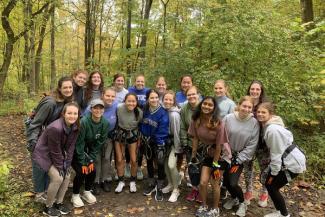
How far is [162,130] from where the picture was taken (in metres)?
5.52

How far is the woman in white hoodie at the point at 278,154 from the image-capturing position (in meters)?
4.59

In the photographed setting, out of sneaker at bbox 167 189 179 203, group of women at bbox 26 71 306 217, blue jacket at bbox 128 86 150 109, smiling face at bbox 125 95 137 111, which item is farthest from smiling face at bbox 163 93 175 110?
sneaker at bbox 167 189 179 203

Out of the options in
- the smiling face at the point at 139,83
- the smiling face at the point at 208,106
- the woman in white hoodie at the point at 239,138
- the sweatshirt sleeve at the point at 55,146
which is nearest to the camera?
the sweatshirt sleeve at the point at 55,146

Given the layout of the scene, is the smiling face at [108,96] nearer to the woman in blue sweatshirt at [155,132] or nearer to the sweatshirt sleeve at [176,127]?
the woman in blue sweatshirt at [155,132]

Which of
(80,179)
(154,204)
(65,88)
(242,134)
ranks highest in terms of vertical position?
(65,88)

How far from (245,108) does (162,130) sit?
61.8 inches

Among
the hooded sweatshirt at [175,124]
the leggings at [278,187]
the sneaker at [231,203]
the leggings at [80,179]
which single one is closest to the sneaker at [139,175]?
the leggings at [80,179]

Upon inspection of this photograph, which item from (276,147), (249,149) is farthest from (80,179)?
(276,147)

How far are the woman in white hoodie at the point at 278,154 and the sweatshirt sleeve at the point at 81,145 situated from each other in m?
2.90

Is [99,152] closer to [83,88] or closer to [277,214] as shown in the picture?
[83,88]

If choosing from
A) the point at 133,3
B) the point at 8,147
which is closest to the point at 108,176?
the point at 8,147

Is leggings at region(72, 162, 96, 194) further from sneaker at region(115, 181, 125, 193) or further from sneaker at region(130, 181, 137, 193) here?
sneaker at region(130, 181, 137, 193)

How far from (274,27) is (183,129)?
482 cm

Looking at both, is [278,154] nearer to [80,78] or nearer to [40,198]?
[80,78]
